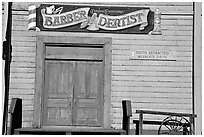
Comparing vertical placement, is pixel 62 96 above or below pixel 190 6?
below

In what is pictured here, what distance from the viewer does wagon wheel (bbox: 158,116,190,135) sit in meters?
9.12

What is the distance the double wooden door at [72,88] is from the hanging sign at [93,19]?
1.67 feet

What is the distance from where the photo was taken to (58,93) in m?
10.1

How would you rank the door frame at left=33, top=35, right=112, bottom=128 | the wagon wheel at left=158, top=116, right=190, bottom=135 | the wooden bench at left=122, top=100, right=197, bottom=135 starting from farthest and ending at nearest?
the door frame at left=33, top=35, right=112, bottom=128 → the wagon wheel at left=158, top=116, right=190, bottom=135 → the wooden bench at left=122, top=100, right=197, bottom=135

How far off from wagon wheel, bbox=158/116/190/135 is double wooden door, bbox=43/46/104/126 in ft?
4.84

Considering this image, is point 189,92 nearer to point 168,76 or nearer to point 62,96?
point 168,76

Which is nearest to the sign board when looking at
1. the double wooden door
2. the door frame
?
the door frame

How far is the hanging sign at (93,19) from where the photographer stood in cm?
1014

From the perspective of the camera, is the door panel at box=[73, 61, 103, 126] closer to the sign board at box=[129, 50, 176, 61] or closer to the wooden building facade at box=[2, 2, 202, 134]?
the wooden building facade at box=[2, 2, 202, 134]

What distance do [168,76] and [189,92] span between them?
60 cm

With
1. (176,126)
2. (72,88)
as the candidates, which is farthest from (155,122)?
(72,88)

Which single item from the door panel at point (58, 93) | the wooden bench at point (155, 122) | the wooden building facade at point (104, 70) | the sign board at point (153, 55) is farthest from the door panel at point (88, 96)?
the wooden bench at point (155, 122)

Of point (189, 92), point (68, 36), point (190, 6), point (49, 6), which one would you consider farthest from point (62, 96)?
point (190, 6)

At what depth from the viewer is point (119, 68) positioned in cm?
1005
